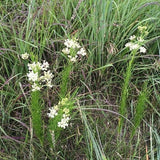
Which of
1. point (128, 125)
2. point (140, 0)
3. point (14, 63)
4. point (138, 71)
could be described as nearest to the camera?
point (128, 125)

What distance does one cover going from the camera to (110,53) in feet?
5.86

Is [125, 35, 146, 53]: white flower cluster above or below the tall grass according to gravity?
above

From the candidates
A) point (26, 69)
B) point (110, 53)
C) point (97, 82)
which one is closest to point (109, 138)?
point (97, 82)

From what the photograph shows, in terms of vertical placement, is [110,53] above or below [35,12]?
below

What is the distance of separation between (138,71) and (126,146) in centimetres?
62

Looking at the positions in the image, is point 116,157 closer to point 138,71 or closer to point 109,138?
point 109,138

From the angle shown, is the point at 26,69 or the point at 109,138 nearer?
the point at 109,138

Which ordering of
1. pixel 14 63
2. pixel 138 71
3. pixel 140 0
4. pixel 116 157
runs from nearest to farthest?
1. pixel 116 157
2. pixel 14 63
3. pixel 138 71
4. pixel 140 0

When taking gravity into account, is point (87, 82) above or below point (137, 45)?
below

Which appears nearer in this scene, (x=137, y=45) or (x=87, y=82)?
(x=137, y=45)

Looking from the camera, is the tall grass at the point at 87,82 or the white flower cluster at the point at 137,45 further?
the tall grass at the point at 87,82

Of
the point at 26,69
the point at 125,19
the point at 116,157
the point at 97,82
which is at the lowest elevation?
the point at 116,157

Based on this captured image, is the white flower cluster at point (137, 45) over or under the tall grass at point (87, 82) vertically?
over

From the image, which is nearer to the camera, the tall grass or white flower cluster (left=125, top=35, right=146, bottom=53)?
white flower cluster (left=125, top=35, right=146, bottom=53)
